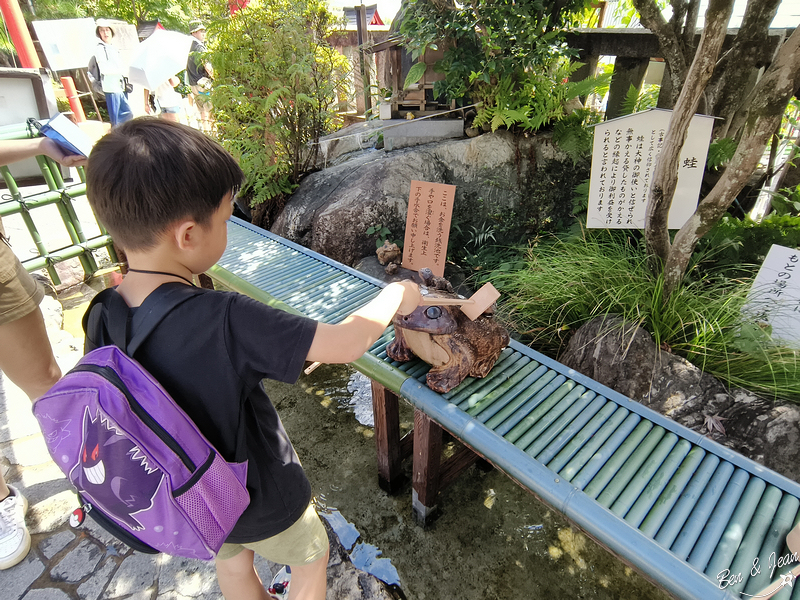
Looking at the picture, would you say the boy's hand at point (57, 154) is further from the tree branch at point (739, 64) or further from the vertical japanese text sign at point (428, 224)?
the tree branch at point (739, 64)

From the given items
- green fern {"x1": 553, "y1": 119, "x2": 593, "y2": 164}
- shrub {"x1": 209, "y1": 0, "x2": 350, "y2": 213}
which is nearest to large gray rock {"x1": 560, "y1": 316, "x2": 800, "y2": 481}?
Answer: green fern {"x1": 553, "y1": 119, "x2": 593, "y2": 164}

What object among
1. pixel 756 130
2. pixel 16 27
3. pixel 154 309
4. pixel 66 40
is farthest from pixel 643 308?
pixel 16 27

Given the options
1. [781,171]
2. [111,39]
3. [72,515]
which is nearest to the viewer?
[72,515]

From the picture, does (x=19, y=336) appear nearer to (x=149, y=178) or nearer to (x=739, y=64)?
(x=149, y=178)

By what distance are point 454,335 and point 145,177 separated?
1.21 metres

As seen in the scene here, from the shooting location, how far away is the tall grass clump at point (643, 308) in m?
2.20

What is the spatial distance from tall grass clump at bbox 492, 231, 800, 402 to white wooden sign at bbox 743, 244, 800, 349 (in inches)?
2.7

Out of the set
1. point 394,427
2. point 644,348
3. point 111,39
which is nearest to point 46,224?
point 111,39

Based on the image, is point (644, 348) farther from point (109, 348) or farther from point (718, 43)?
point (109, 348)

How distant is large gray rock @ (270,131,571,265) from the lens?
379 cm

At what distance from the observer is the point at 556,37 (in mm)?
3568

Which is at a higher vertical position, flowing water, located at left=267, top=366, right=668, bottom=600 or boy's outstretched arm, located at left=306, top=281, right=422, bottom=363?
boy's outstretched arm, located at left=306, top=281, right=422, bottom=363

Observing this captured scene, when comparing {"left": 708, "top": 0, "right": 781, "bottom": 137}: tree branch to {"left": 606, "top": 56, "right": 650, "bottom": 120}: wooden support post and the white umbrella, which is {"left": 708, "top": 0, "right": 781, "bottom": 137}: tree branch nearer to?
{"left": 606, "top": 56, "right": 650, "bottom": 120}: wooden support post

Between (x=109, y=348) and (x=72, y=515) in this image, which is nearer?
(x=109, y=348)
